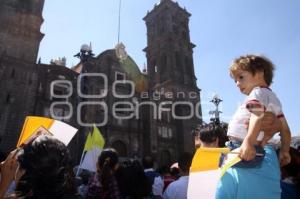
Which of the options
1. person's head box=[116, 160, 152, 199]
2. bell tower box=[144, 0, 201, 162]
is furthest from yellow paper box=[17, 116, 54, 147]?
bell tower box=[144, 0, 201, 162]

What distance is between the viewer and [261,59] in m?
3.10

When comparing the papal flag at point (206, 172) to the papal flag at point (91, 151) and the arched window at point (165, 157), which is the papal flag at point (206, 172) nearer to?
the papal flag at point (91, 151)

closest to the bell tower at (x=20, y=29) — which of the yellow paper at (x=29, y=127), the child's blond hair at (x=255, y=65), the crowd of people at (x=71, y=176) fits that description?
the crowd of people at (x=71, y=176)

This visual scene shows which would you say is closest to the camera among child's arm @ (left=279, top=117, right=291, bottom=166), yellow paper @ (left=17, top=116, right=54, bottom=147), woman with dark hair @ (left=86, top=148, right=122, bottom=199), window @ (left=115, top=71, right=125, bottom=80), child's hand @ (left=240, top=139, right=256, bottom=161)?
child's hand @ (left=240, top=139, right=256, bottom=161)

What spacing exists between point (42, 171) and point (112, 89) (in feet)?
90.7

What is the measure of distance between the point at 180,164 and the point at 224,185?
104 inches

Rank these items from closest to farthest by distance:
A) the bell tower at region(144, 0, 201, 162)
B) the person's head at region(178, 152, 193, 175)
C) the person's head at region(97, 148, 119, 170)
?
1. the person's head at region(97, 148, 119, 170)
2. the person's head at region(178, 152, 193, 175)
3. the bell tower at region(144, 0, 201, 162)

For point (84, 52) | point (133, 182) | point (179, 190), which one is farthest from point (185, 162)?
point (84, 52)

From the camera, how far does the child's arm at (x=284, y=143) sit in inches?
106

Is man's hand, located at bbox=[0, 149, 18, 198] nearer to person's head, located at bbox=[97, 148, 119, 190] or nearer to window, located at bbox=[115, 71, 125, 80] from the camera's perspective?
person's head, located at bbox=[97, 148, 119, 190]

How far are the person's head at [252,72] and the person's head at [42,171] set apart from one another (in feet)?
6.36

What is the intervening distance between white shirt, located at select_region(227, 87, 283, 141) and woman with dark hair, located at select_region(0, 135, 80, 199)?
5.32ft

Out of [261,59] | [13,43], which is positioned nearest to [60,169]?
[261,59]

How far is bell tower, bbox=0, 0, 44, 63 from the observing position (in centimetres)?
2355
